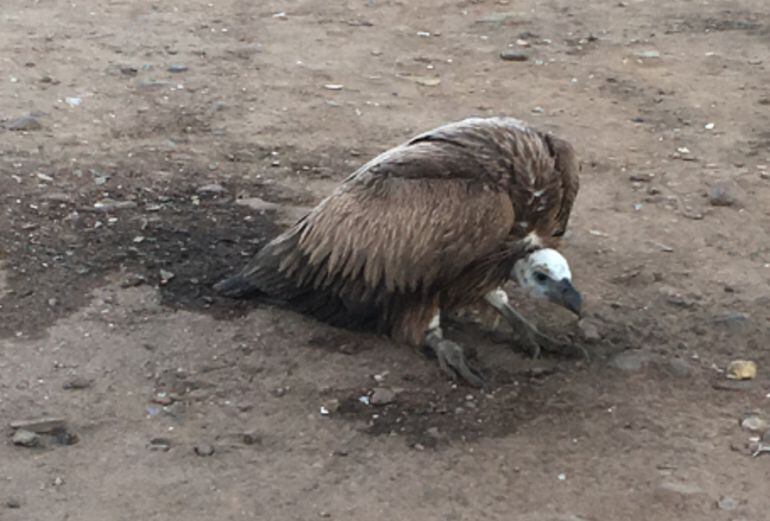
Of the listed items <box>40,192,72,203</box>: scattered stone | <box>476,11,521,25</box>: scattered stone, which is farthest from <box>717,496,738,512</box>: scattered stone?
<box>476,11,521,25</box>: scattered stone

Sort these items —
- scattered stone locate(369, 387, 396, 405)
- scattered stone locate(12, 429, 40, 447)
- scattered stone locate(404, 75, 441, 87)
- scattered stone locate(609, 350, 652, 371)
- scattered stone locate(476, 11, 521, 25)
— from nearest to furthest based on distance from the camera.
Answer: scattered stone locate(12, 429, 40, 447) < scattered stone locate(369, 387, 396, 405) < scattered stone locate(609, 350, 652, 371) < scattered stone locate(404, 75, 441, 87) < scattered stone locate(476, 11, 521, 25)

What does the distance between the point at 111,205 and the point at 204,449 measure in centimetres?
196

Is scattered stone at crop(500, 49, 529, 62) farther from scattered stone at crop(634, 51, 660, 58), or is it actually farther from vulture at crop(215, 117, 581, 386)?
vulture at crop(215, 117, 581, 386)

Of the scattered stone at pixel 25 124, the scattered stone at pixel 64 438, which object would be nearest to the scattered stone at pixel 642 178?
the scattered stone at pixel 25 124

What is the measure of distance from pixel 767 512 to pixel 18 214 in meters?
3.33

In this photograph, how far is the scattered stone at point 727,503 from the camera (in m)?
3.76

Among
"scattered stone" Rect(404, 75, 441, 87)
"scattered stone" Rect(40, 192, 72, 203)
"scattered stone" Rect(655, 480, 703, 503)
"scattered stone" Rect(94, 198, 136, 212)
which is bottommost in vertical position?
"scattered stone" Rect(655, 480, 703, 503)

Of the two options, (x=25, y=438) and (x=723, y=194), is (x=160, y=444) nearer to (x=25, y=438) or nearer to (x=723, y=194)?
(x=25, y=438)

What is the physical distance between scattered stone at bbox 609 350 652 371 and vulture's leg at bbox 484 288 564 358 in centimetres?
20

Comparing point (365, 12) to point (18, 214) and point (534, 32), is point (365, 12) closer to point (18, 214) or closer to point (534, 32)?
point (534, 32)

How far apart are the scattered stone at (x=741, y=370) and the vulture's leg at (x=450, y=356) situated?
893mm

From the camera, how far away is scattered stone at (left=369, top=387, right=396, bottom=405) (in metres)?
4.29

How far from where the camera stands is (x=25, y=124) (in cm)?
648

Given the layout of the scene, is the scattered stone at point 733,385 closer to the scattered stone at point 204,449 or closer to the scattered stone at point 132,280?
the scattered stone at point 204,449
